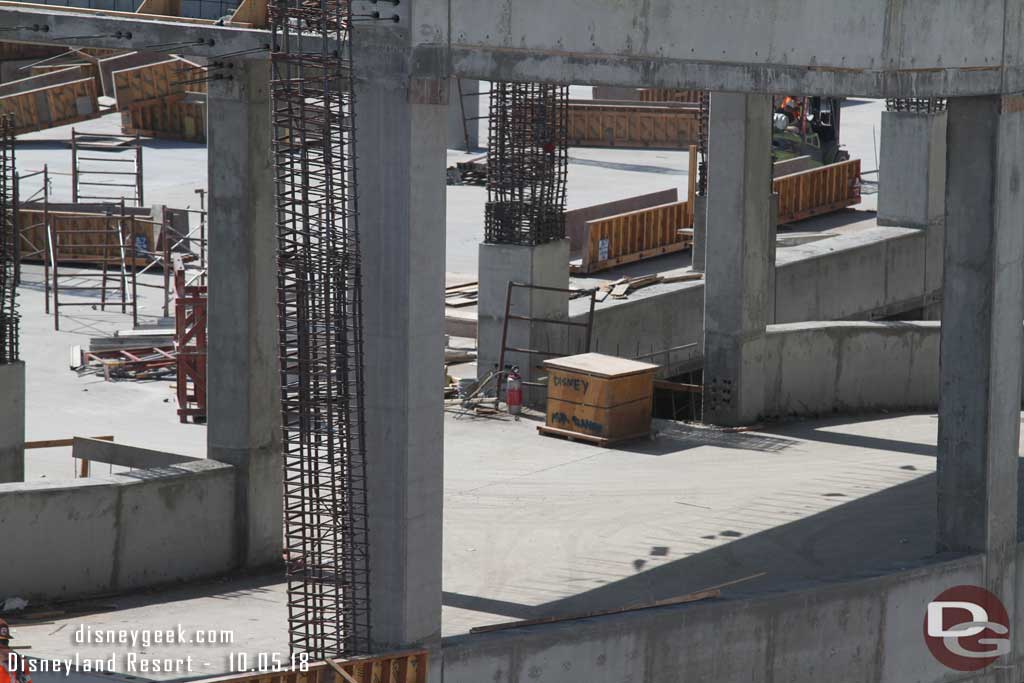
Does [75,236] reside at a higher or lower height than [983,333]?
lower

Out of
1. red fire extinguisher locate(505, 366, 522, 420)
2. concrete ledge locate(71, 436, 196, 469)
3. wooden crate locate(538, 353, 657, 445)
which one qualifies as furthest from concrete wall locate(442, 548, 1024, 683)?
red fire extinguisher locate(505, 366, 522, 420)

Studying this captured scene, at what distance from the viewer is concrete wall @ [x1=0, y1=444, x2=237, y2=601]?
723 inches

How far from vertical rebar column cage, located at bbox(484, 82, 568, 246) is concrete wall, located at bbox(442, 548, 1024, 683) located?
38.6ft

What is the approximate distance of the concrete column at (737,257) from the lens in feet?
90.3

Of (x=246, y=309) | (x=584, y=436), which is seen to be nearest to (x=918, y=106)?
(x=584, y=436)

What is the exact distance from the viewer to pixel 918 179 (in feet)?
127

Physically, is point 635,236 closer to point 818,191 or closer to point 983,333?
point 818,191

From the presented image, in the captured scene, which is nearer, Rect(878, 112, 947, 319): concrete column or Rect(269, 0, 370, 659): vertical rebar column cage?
Rect(269, 0, 370, 659): vertical rebar column cage

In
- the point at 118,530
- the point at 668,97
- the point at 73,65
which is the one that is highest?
the point at 73,65

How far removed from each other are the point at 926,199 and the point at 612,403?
15.0 m

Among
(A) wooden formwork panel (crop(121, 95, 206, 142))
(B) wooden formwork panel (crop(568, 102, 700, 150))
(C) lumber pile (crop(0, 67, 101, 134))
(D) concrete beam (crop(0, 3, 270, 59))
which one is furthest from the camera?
(B) wooden formwork panel (crop(568, 102, 700, 150))

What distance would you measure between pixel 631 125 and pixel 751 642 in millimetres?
45846

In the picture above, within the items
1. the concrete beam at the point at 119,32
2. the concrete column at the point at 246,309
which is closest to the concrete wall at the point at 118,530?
the concrete column at the point at 246,309

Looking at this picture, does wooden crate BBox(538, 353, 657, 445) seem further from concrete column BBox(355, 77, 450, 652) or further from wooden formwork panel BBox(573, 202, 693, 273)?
concrete column BBox(355, 77, 450, 652)
